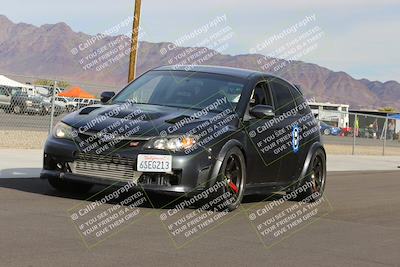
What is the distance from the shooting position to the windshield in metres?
8.70

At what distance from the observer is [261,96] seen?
9250mm

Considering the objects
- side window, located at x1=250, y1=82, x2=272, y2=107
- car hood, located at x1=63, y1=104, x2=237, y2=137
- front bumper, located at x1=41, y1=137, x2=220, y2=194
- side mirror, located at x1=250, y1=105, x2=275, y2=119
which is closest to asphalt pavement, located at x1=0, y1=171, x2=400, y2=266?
front bumper, located at x1=41, y1=137, x2=220, y2=194

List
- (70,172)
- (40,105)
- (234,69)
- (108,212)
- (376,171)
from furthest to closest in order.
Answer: (40,105), (376,171), (234,69), (70,172), (108,212)

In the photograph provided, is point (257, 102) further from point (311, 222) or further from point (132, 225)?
point (132, 225)

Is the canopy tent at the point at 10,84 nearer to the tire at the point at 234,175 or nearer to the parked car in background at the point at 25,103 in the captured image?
the parked car in background at the point at 25,103

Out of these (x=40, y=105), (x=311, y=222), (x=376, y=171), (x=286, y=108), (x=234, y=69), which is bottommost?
(x=376, y=171)

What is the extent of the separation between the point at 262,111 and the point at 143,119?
1.49 m

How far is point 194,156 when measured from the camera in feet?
25.3

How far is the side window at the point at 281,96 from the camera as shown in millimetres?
9572

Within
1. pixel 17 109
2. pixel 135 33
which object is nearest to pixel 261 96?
pixel 17 109

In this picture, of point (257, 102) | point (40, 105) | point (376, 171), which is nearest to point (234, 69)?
point (257, 102)

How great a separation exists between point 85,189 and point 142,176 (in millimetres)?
1497

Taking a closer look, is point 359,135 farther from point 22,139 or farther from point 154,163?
point 154,163

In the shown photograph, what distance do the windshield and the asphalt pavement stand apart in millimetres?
1205
